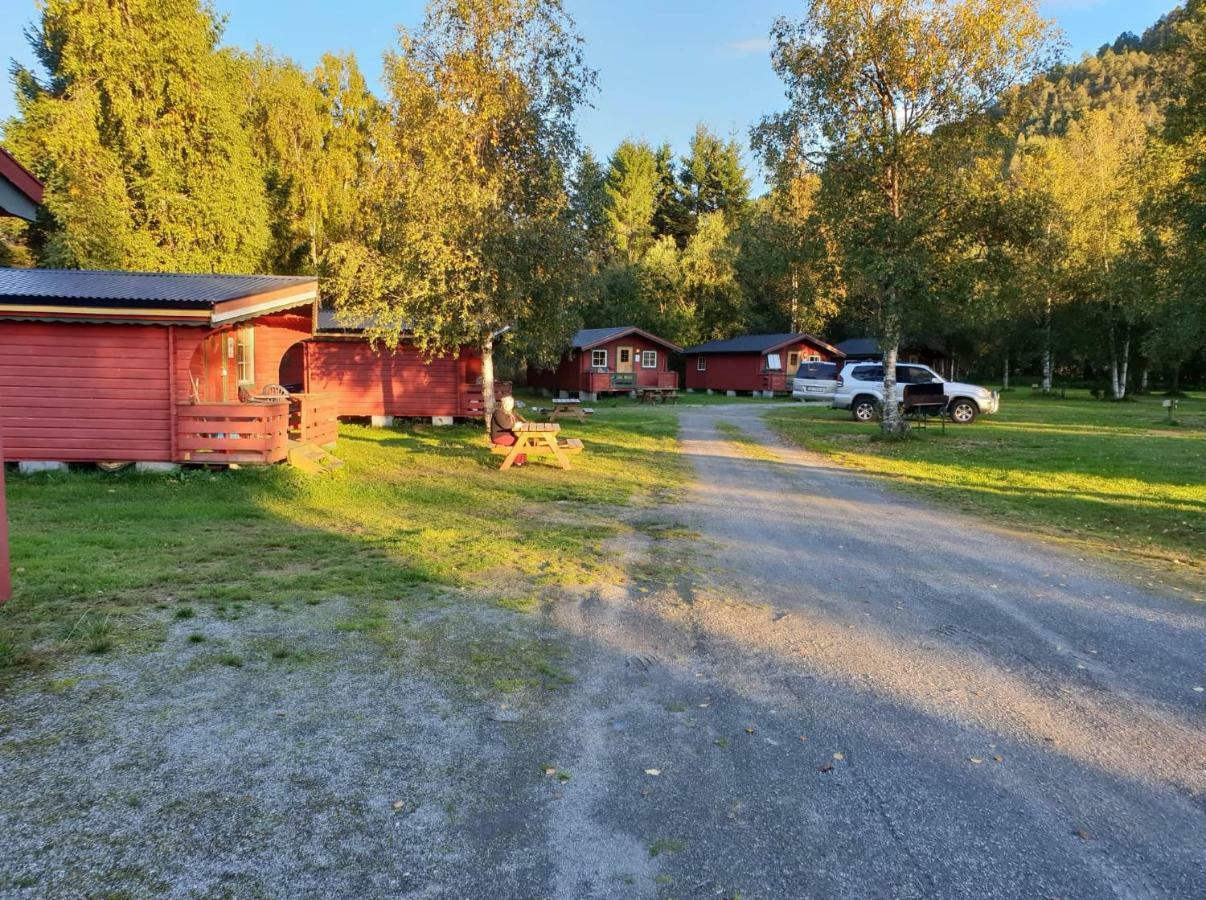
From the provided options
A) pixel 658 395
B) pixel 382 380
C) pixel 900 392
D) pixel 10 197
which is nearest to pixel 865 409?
pixel 900 392

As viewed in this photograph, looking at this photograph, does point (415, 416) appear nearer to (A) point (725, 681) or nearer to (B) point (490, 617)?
(B) point (490, 617)

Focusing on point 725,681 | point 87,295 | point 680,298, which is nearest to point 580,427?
point 87,295

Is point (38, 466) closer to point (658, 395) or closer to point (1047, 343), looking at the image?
point (658, 395)

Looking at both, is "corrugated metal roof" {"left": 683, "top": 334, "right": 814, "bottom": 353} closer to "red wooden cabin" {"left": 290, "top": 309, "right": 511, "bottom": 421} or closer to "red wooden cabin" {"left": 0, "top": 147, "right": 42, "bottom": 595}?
"red wooden cabin" {"left": 290, "top": 309, "right": 511, "bottom": 421}

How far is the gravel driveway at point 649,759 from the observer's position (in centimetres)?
260

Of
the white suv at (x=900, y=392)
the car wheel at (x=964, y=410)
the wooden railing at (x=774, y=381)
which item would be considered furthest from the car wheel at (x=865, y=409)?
the wooden railing at (x=774, y=381)

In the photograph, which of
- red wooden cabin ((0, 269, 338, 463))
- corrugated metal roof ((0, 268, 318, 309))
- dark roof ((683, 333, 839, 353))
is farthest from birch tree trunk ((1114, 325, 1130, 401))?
red wooden cabin ((0, 269, 338, 463))

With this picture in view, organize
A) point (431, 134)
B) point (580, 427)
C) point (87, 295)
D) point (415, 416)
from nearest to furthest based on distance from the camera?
point (87, 295), point (431, 134), point (580, 427), point (415, 416)

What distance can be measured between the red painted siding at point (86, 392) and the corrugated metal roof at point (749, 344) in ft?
102

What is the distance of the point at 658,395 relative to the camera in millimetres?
33406

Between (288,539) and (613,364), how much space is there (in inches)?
1128

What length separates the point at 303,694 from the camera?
13.0 ft

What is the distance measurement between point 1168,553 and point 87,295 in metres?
13.6

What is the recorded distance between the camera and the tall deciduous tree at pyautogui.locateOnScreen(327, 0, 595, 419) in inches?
572
